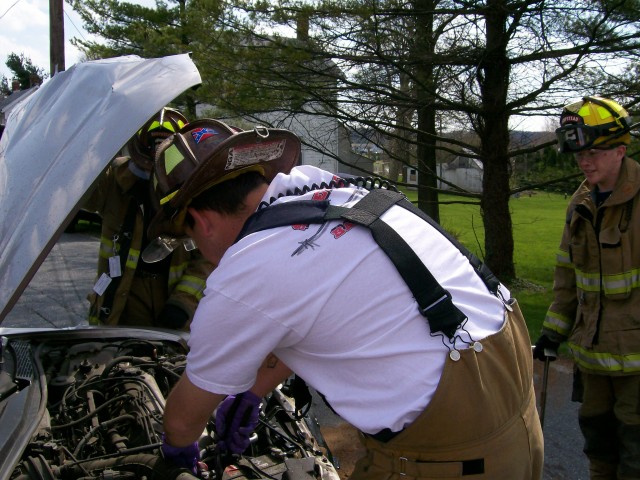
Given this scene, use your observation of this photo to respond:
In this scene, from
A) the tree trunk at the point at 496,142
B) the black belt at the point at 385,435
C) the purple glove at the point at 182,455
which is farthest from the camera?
the tree trunk at the point at 496,142

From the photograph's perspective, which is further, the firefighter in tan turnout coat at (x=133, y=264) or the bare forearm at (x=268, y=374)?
the firefighter in tan turnout coat at (x=133, y=264)

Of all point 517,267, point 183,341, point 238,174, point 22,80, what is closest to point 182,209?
point 238,174

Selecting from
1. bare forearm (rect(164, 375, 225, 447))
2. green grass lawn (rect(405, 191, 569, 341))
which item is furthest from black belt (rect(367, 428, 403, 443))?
green grass lawn (rect(405, 191, 569, 341))

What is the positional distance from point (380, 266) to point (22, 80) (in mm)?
37888

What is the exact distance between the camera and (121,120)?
6.97 feet

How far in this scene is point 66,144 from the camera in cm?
217

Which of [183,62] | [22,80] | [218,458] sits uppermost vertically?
[22,80]

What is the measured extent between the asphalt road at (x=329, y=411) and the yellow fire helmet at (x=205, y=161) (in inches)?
46.2

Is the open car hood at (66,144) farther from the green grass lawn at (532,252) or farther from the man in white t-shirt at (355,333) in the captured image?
the green grass lawn at (532,252)

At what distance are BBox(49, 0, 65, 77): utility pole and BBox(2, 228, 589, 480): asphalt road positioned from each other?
275 inches

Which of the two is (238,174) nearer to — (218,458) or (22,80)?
(218,458)

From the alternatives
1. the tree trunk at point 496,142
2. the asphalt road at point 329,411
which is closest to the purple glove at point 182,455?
the asphalt road at point 329,411

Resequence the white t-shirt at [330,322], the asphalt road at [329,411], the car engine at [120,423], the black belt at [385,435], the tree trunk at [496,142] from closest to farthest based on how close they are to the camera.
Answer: the white t-shirt at [330,322]
the black belt at [385,435]
the car engine at [120,423]
the asphalt road at [329,411]
the tree trunk at [496,142]

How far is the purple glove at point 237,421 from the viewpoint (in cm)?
200
